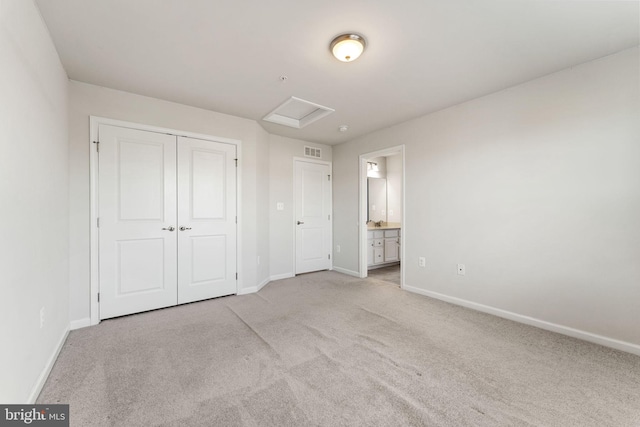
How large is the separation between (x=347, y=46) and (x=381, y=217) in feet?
13.9

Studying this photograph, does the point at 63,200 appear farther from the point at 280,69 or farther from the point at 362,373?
the point at 362,373

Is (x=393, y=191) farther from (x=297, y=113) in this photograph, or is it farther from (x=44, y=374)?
(x=44, y=374)

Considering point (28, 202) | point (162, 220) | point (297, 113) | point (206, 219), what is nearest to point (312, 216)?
point (297, 113)

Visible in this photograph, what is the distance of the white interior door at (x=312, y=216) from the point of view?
4.64 metres

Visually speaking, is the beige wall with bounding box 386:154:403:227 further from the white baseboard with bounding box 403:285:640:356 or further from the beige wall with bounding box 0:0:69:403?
the beige wall with bounding box 0:0:69:403

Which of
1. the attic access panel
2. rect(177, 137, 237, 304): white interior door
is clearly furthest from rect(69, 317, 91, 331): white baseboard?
the attic access panel

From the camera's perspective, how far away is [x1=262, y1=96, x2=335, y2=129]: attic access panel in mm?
3221

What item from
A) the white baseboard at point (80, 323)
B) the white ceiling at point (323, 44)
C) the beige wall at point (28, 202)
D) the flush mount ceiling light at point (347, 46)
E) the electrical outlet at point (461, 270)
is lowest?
the white baseboard at point (80, 323)

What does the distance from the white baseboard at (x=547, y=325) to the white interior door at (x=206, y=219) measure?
112 inches

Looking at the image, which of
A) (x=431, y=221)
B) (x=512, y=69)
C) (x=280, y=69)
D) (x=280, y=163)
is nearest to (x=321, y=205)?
(x=280, y=163)

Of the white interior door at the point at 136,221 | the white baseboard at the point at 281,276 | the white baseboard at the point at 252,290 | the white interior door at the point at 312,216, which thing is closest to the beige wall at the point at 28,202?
the white interior door at the point at 136,221

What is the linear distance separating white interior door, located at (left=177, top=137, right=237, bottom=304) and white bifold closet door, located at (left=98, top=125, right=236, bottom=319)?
1 cm

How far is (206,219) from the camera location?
10.9 feet

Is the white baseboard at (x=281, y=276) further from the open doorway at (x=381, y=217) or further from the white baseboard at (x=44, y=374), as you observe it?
the white baseboard at (x=44, y=374)
